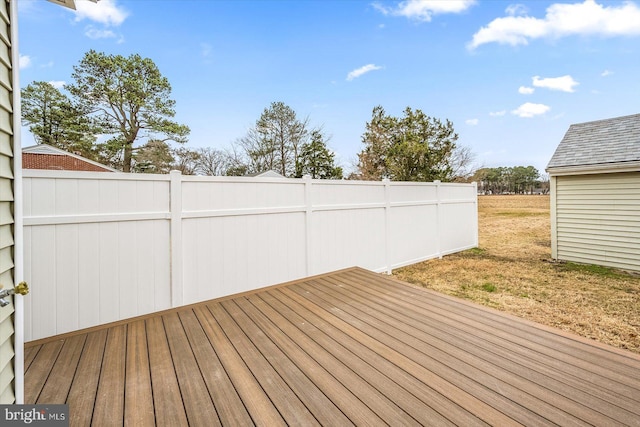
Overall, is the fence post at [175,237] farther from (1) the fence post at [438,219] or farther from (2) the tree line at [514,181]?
(2) the tree line at [514,181]

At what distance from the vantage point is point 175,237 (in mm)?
2840

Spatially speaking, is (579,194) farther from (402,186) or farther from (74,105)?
(74,105)

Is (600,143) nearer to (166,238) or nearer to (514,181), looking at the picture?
(166,238)

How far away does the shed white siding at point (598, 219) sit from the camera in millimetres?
5125

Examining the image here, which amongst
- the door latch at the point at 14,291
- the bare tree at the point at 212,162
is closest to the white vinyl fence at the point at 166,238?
the door latch at the point at 14,291

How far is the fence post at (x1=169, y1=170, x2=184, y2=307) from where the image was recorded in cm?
283

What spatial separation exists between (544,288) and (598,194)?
273 cm

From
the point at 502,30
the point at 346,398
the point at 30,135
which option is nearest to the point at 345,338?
the point at 346,398

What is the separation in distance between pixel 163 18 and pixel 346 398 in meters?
14.0

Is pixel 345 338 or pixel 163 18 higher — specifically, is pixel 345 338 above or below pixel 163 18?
below

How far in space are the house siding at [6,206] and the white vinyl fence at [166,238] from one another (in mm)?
1476

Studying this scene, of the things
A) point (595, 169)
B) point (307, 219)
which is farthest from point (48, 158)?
point (595, 169)

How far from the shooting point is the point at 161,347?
6.19 feet

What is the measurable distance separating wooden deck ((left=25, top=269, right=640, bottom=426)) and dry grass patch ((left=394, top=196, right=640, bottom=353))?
170 centimetres
